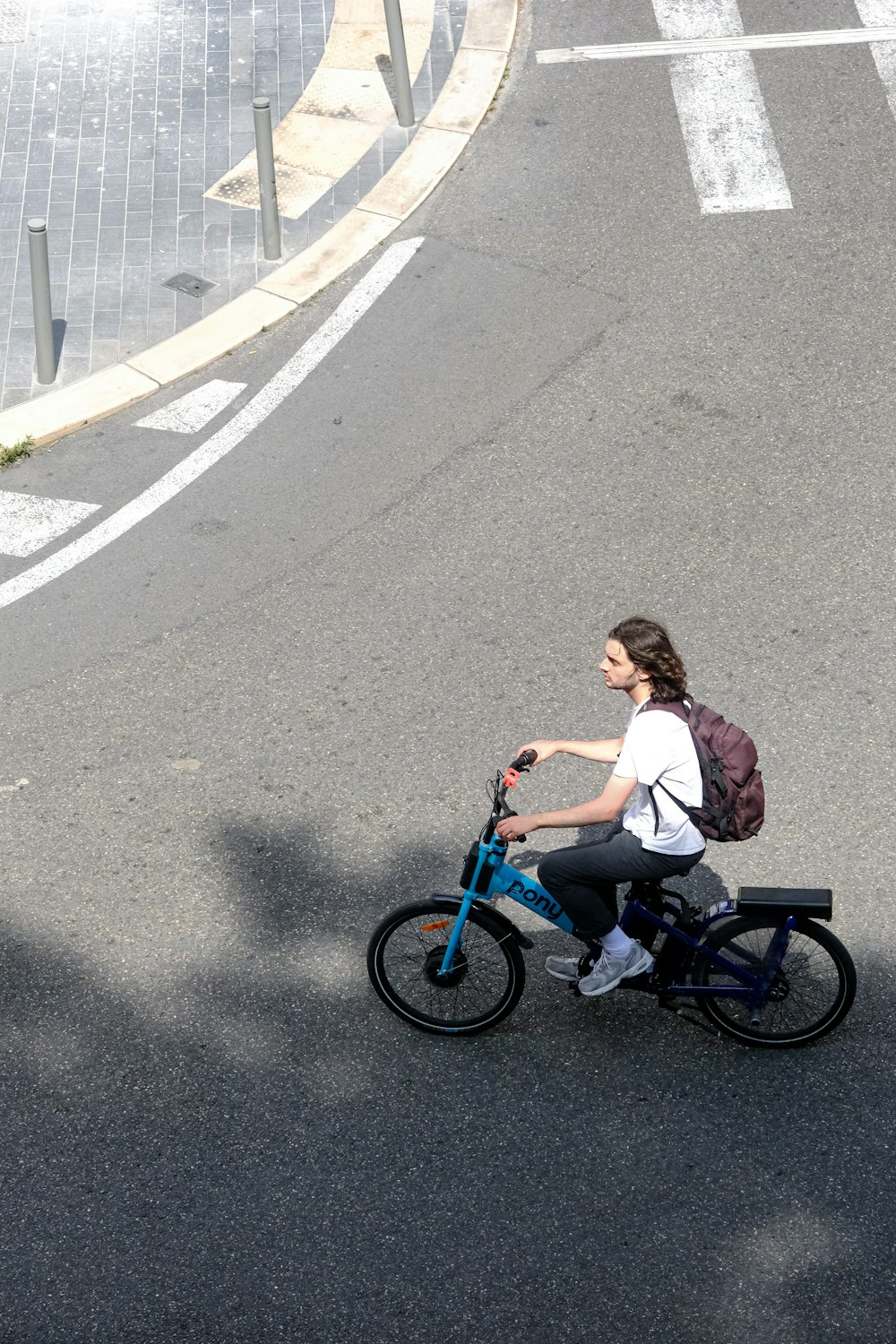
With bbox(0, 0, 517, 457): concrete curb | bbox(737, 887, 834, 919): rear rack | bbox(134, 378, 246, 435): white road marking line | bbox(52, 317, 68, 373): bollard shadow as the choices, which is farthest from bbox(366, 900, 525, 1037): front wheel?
bbox(52, 317, 68, 373): bollard shadow

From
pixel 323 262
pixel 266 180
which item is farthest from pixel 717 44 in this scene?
pixel 266 180

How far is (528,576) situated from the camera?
7902 mm

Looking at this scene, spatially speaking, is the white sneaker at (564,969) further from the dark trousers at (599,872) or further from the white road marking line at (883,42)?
the white road marking line at (883,42)

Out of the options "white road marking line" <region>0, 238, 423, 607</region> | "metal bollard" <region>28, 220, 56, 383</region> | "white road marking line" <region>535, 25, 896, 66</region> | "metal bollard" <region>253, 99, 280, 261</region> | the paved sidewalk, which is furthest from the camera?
"white road marking line" <region>535, 25, 896, 66</region>

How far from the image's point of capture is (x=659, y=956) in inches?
229

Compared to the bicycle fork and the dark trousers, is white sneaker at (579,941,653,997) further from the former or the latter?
the bicycle fork

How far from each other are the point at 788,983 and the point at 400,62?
7.77m

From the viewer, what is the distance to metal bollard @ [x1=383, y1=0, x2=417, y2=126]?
10.7m

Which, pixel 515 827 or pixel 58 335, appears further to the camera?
pixel 58 335

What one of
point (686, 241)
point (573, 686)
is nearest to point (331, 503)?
point (573, 686)

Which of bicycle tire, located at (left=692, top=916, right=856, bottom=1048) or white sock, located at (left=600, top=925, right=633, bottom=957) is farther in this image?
white sock, located at (left=600, top=925, right=633, bottom=957)

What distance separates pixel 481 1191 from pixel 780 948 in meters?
1.39

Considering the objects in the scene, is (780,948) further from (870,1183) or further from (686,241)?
(686,241)

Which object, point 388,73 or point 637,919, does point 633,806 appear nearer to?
point 637,919
